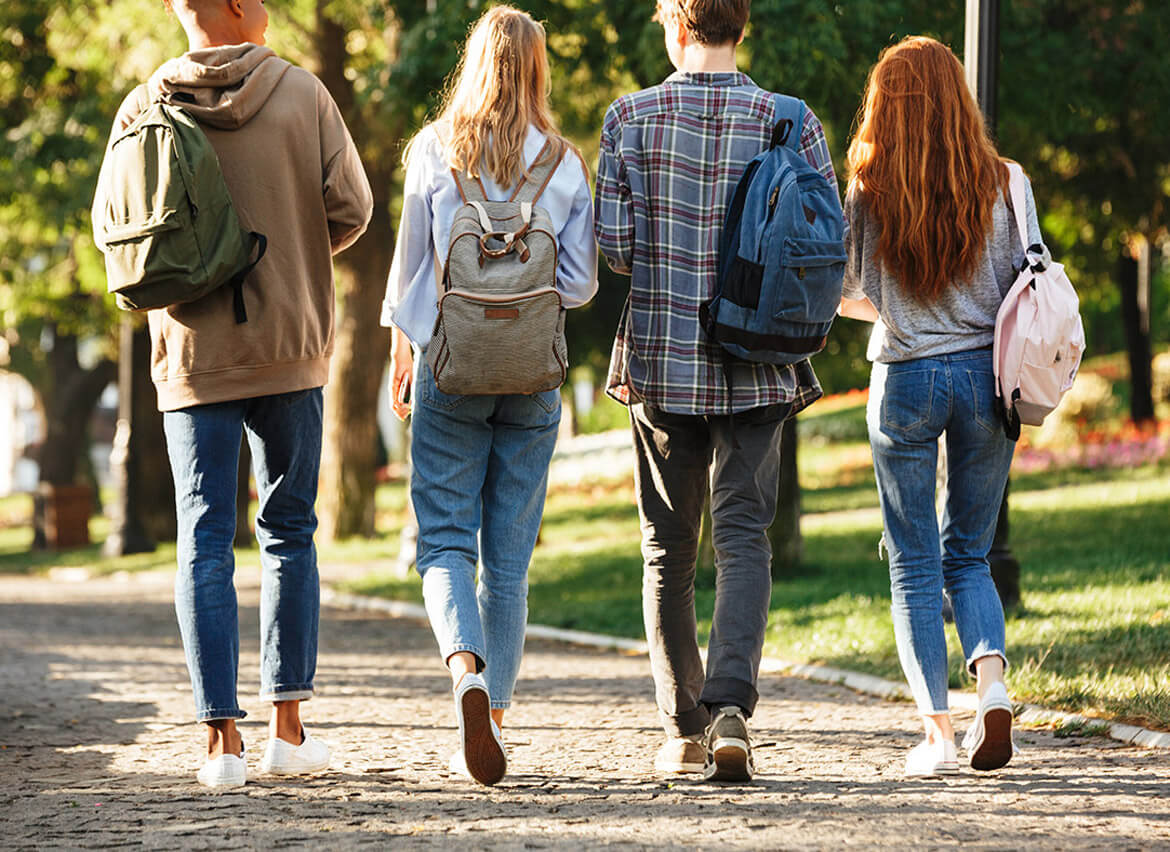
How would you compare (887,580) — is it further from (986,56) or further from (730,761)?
(730,761)

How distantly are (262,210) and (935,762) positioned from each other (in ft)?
8.03

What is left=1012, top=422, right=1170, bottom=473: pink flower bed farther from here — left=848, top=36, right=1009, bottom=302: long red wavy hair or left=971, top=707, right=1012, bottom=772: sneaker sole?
left=971, top=707, right=1012, bottom=772: sneaker sole

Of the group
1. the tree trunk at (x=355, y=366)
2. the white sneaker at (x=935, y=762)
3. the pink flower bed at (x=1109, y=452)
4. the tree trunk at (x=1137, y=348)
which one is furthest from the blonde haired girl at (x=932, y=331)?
the tree trunk at (x=1137, y=348)

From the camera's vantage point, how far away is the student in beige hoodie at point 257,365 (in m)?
4.48

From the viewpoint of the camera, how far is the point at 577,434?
1574 inches

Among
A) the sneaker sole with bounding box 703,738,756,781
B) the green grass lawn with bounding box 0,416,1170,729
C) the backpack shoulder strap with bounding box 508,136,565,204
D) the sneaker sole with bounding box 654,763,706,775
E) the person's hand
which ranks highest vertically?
the backpack shoulder strap with bounding box 508,136,565,204

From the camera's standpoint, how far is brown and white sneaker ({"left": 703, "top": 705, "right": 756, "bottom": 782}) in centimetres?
431

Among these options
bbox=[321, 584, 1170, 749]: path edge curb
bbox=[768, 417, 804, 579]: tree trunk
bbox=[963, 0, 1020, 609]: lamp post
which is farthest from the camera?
bbox=[768, 417, 804, 579]: tree trunk

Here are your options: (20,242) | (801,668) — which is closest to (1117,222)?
(801,668)

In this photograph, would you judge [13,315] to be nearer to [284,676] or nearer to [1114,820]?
[284,676]

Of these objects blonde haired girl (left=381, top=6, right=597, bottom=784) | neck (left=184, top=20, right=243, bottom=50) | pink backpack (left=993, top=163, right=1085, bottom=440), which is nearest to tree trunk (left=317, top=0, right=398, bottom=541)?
neck (left=184, top=20, right=243, bottom=50)

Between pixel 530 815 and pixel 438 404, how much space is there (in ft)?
3.79

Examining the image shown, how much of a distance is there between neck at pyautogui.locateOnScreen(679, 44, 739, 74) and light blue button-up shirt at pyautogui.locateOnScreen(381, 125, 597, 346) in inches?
17.7

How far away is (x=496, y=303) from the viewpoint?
4328 millimetres
